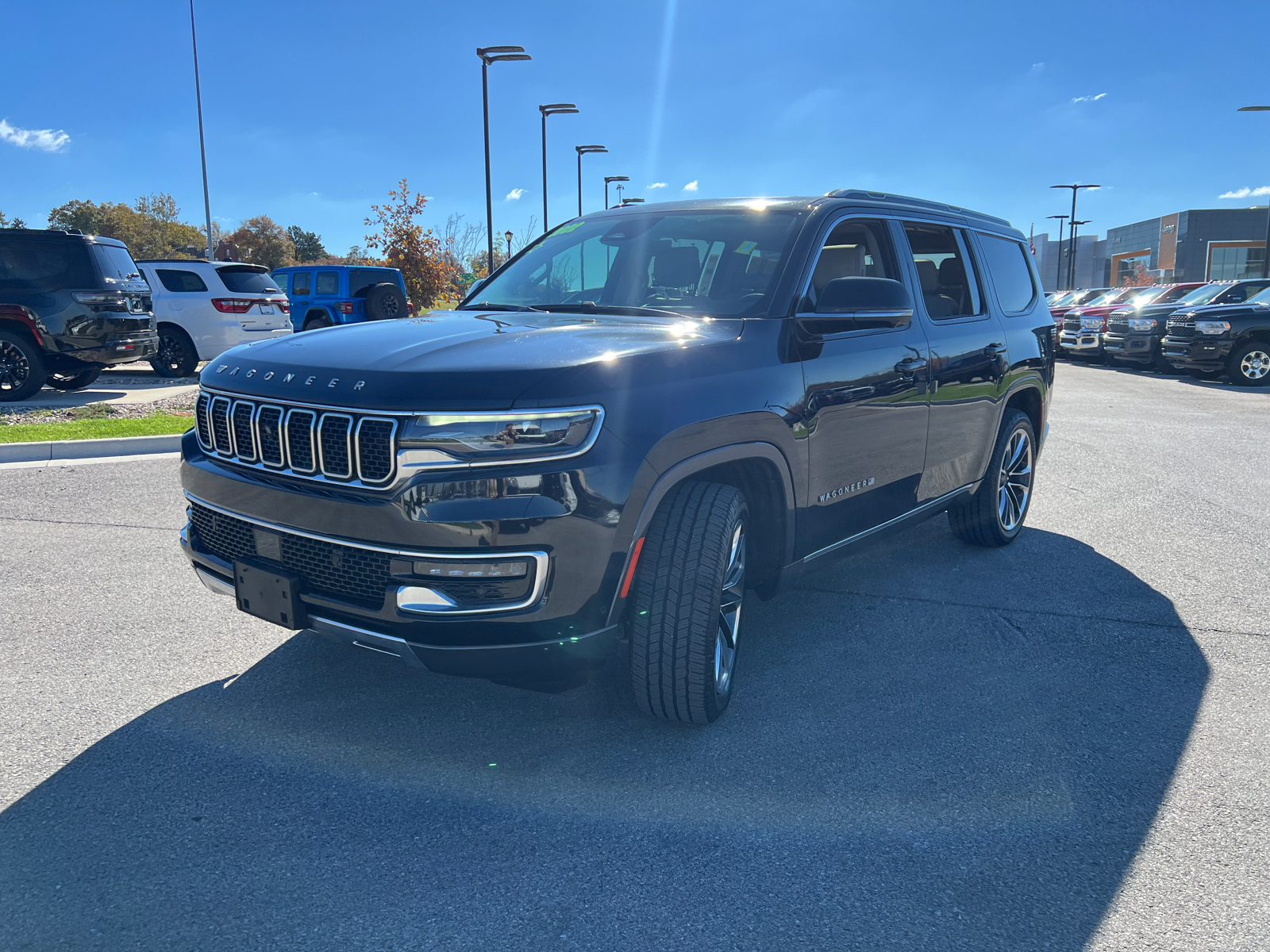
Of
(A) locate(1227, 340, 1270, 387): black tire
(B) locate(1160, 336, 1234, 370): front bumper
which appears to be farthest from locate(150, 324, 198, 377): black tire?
(A) locate(1227, 340, 1270, 387): black tire

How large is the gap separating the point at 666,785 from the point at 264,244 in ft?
282

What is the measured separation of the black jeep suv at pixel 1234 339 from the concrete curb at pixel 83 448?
17147mm

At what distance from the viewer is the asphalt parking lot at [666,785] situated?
7.98 feet

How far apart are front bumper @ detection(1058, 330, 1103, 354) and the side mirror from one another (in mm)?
23208

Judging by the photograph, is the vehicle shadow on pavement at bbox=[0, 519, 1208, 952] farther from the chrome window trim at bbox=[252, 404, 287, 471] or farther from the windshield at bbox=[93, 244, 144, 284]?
the windshield at bbox=[93, 244, 144, 284]

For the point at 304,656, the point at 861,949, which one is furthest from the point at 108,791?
the point at 861,949

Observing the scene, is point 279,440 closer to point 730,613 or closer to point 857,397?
point 730,613

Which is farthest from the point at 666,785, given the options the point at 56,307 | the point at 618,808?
the point at 56,307

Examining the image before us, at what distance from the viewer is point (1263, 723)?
358cm

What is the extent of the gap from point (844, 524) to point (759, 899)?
1.84 metres

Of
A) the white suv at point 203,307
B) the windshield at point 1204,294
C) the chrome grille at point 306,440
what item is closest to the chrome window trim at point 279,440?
the chrome grille at point 306,440

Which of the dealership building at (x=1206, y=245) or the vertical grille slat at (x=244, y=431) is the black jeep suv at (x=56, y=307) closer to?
the vertical grille slat at (x=244, y=431)

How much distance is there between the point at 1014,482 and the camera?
6023mm

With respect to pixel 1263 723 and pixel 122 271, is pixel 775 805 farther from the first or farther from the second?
pixel 122 271
